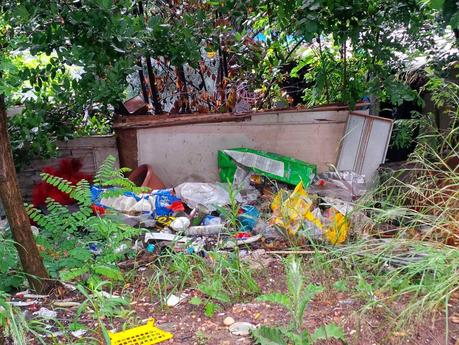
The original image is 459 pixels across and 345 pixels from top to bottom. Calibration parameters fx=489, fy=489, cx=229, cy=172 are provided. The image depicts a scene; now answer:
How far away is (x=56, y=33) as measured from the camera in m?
3.64

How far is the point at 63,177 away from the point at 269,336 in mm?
3395

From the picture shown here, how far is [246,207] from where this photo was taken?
4324 mm

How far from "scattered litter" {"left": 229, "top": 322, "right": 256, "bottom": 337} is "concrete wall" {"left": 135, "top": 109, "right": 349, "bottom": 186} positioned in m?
2.83

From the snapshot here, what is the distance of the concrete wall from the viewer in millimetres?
5066

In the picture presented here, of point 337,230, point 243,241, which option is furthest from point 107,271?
point 337,230

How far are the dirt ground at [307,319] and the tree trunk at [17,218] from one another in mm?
158

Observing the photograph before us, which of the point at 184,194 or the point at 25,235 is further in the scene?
the point at 184,194

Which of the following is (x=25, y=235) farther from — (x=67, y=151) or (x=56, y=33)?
(x=67, y=151)

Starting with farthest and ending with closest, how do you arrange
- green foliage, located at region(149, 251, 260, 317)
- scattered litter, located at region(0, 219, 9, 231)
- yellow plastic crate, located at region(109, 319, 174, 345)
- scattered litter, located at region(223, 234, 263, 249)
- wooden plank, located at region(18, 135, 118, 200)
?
wooden plank, located at region(18, 135, 118, 200) < scattered litter, located at region(0, 219, 9, 231) < scattered litter, located at region(223, 234, 263, 249) < green foliage, located at region(149, 251, 260, 317) < yellow plastic crate, located at region(109, 319, 174, 345)

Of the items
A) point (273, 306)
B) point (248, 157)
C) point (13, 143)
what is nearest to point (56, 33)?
point (13, 143)

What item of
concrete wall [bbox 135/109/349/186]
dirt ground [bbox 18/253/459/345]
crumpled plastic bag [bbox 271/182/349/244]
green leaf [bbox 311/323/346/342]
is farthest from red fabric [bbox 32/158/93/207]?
green leaf [bbox 311/323/346/342]

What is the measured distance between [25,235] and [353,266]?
1.89 meters

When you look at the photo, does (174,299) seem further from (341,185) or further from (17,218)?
(341,185)

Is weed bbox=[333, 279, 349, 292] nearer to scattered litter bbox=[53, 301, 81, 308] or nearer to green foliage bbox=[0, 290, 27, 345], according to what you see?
scattered litter bbox=[53, 301, 81, 308]
